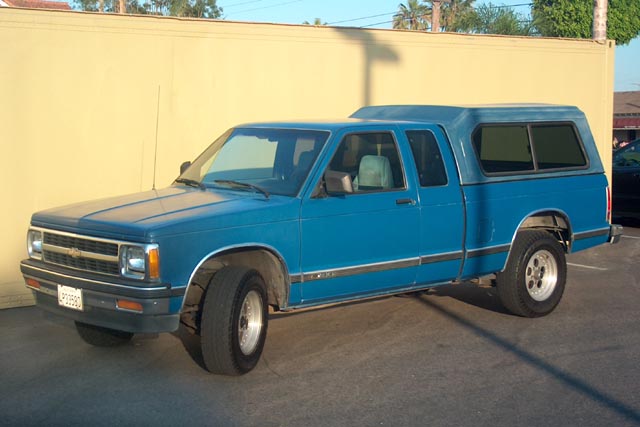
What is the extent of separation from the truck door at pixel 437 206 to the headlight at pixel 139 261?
2.47 metres

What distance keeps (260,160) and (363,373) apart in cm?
209

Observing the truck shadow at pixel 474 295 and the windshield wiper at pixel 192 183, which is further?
the truck shadow at pixel 474 295

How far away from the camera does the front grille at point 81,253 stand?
6.08 meters

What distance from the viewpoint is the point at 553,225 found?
857 cm

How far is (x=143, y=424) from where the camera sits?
543cm

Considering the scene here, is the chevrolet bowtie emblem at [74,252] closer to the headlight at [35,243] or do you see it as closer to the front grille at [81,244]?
the front grille at [81,244]

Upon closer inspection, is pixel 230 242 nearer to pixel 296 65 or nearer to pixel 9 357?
pixel 9 357

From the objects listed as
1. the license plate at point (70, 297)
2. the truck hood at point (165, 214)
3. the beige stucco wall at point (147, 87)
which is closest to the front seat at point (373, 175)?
the truck hood at point (165, 214)

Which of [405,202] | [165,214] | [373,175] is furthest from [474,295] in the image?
[165,214]

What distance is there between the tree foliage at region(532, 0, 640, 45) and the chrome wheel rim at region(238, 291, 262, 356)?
29985mm

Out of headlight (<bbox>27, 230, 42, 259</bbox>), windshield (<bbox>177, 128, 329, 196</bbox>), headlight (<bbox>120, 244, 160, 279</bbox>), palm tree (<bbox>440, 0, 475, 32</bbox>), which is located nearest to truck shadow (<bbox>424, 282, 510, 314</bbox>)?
windshield (<bbox>177, 128, 329, 196</bbox>)

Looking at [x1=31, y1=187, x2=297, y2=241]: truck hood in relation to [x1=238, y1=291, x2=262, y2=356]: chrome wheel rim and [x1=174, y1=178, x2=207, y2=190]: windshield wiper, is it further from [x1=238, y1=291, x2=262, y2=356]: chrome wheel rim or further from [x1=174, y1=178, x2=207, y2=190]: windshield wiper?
[x1=238, y1=291, x2=262, y2=356]: chrome wheel rim

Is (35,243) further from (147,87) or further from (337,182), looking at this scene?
(147,87)

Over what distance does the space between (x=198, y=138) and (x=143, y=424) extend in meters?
5.04
